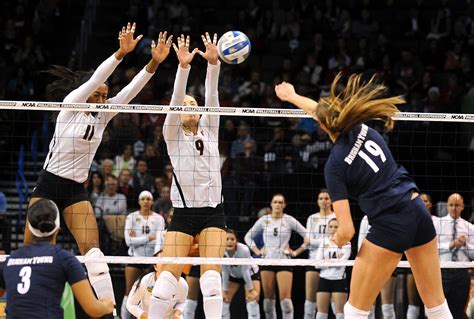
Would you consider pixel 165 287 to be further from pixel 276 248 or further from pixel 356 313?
pixel 276 248

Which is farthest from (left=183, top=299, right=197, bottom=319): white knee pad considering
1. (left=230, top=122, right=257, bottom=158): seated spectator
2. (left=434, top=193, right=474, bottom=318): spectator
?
(left=434, top=193, right=474, bottom=318): spectator

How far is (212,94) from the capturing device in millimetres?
9078

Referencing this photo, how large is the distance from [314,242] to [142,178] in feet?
11.2

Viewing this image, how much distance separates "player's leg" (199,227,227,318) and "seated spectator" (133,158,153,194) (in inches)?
252

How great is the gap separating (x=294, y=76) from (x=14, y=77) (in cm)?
611

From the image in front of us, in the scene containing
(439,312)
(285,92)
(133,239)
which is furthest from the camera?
(133,239)

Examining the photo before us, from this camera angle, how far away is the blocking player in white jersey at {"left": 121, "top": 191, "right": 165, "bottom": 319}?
44.7ft

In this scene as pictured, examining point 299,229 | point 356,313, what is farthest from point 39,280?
point 299,229

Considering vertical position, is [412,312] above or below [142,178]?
below

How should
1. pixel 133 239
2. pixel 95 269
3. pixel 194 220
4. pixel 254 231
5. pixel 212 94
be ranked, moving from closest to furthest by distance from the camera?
1. pixel 194 220
2. pixel 95 269
3. pixel 212 94
4. pixel 133 239
5. pixel 254 231

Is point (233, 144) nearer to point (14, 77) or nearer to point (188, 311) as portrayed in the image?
point (188, 311)

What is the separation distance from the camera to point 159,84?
19.3 metres

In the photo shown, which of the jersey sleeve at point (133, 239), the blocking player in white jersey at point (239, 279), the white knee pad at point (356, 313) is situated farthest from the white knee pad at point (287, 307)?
the white knee pad at point (356, 313)

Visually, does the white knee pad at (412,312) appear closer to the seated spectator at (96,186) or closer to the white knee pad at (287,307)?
the white knee pad at (287,307)
